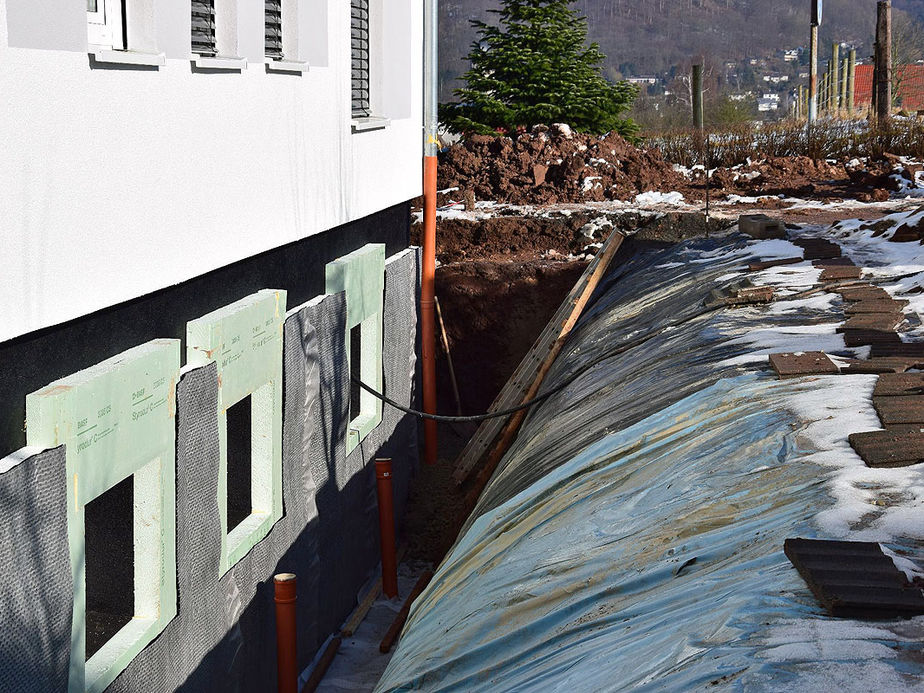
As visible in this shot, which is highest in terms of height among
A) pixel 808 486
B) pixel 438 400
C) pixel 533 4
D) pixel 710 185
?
pixel 533 4

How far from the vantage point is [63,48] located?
173 inches

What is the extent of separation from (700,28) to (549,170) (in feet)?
442

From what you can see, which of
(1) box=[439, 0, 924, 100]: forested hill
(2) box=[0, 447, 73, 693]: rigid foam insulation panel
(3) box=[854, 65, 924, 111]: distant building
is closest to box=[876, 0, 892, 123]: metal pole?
(3) box=[854, 65, 924, 111]: distant building

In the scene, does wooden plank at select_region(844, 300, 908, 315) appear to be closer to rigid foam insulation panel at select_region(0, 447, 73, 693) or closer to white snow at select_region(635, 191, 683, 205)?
rigid foam insulation panel at select_region(0, 447, 73, 693)

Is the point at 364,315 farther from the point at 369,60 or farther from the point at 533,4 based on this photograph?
the point at 533,4

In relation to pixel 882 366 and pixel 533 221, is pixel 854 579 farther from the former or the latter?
pixel 533 221

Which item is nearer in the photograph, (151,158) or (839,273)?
(151,158)

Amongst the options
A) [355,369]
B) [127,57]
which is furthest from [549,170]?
[127,57]

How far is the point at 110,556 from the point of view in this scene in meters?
6.41

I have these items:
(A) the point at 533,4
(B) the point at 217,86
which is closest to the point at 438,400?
(B) the point at 217,86

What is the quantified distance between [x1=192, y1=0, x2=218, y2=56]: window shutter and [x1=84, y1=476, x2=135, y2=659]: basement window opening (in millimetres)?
2618

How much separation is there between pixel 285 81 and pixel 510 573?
4.28m

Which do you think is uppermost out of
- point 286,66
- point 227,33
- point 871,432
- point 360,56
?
point 360,56

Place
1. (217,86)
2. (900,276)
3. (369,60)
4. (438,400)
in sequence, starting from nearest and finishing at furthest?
(217,86), (900,276), (369,60), (438,400)
